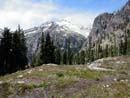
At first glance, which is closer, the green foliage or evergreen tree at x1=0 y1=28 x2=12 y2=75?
evergreen tree at x1=0 y1=28 x2=12 y2=75

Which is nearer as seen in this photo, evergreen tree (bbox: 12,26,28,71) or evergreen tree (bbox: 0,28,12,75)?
evergreen tree (bbox: 0,28,12,75)

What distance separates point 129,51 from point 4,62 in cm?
9797

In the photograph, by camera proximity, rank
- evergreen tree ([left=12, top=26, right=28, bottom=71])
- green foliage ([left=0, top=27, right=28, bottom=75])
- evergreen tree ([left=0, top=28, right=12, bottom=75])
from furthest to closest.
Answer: evergreen tree ([left=12, top=26, right=28, bottom=71])
green foliage ([left=0, top=27, right=28, bottom=75])
evergreen tree ([left=0, top=28, right=12, bottom=75])

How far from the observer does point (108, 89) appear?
24.4 m

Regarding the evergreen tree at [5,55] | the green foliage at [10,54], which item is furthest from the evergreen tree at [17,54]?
the evergreen tree at [5,55]

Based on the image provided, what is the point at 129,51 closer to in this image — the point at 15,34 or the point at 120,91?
the point at 15,34

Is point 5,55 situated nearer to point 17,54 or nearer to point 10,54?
point 10,54

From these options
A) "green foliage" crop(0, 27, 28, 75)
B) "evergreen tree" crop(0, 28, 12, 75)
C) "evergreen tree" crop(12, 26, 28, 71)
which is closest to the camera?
"evergreen tree" crop(0, 28, 12, 75)

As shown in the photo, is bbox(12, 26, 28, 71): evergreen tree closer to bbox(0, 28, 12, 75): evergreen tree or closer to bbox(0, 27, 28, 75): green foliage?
bbox(0, 27, 28, 75): green foliage

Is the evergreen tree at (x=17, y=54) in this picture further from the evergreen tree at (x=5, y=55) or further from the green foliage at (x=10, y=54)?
the evergreen tree at (x=5, y=55)

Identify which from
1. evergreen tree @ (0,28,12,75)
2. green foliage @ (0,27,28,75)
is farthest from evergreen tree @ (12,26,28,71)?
evergreen tree @ (0,28,12,75)

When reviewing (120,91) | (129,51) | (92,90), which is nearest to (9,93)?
(92,90)

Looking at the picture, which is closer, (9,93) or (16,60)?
(9,93)

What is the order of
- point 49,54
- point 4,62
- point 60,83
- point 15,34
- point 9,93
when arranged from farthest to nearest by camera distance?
point 49,54 < point 15,34 < point 4,62 < point 60,83 < point 9,93
